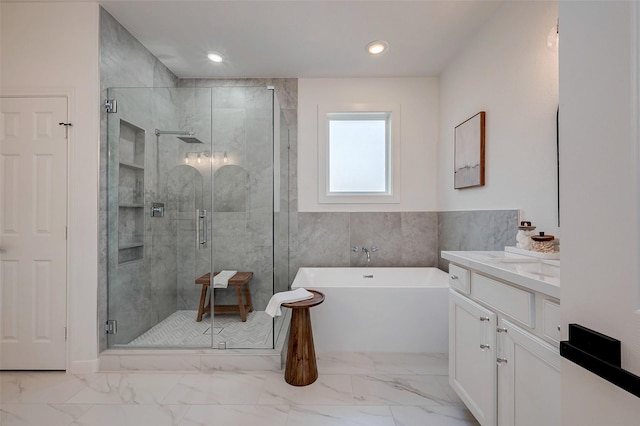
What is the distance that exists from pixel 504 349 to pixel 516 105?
5.28 ft

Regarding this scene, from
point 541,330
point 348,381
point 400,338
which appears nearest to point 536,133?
point 541,330

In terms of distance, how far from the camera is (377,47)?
2602mm

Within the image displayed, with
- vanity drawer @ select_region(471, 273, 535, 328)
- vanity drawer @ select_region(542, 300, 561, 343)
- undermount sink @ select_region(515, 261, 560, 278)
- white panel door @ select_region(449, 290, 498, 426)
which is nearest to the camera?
vanity drawer @ select_region(542, 300, 561, 343)

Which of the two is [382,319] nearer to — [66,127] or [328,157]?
[328,157]

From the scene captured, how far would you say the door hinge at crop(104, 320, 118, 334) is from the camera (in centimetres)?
221

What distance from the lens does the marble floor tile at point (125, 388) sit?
1820 millimetres

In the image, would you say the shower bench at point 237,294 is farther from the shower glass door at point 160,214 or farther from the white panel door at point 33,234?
the white panel door at point 33,234

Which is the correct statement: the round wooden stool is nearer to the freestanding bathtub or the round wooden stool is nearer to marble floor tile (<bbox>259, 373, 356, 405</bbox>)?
marble floor tile (<bbox>259, 373, 356, 405</bbox>)

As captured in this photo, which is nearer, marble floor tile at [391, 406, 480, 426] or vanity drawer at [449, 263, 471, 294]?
vanity drawer at [449, 263, 471, 294]

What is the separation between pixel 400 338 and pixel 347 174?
183cm

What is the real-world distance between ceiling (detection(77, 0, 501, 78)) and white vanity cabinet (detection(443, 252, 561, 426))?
196 centimetres

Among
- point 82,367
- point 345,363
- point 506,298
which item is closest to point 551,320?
point 506,298

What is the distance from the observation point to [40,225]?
212 cm

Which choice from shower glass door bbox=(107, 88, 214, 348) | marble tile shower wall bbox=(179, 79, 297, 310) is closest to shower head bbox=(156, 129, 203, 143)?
shower glass door bbox=(107, 88, 214, 348)
